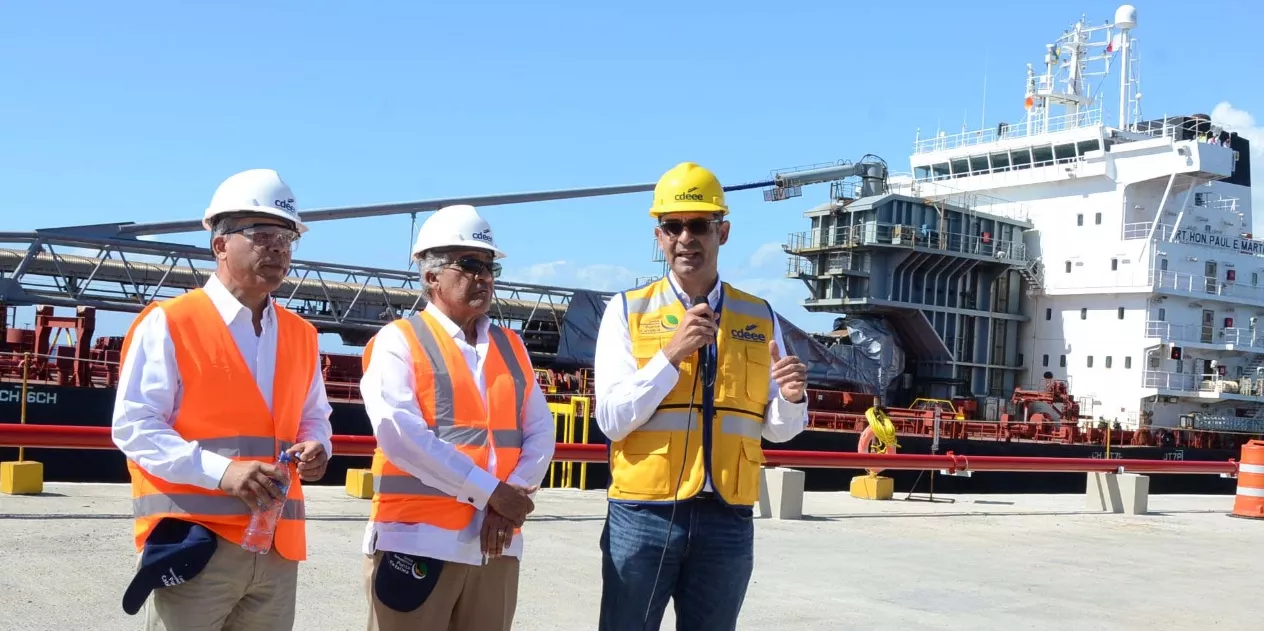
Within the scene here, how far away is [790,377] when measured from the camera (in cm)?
322

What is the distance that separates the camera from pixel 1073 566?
7.73 m

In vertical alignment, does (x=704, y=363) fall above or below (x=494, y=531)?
above

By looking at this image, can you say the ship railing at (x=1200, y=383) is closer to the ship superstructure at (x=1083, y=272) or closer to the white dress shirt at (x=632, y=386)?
the ship superstructure at (x=1083, y=272)

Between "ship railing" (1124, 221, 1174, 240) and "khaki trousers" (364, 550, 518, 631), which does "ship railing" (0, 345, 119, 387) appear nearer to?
"khaki trousers" (364, 550, 518, 631)


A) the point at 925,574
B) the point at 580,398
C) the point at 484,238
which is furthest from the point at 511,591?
the point at 580,398

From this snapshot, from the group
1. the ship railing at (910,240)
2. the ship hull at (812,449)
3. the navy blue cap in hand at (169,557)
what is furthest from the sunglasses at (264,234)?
the ship railing at (910,240)

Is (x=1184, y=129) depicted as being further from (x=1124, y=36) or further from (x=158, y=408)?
(x=158, y=408)

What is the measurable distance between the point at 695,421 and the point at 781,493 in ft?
21.0

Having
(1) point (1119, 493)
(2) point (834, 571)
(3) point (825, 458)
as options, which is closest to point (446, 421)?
(2) point (834, 571)

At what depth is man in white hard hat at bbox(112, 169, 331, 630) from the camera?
103 inches

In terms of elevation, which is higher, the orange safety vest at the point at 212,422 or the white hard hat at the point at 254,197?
the white hard hat at the point at 254,197

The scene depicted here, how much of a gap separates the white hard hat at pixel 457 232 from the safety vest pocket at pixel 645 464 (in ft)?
2.34

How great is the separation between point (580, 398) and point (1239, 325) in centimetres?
2171

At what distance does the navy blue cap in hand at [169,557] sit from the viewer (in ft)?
8.36
